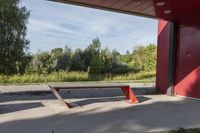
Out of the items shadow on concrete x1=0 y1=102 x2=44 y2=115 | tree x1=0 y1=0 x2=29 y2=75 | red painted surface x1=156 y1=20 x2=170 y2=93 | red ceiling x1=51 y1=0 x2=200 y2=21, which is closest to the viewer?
shadow on concrete x1=0 y1=102 x2=44 y2=115

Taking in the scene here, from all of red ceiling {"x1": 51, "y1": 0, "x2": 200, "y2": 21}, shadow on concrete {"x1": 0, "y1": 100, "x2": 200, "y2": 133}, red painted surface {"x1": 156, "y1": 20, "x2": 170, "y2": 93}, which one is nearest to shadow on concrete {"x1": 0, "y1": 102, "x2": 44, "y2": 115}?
shadow on concrete {"x1": 0, "y1": 100, "x2": 200, "y2": 133}

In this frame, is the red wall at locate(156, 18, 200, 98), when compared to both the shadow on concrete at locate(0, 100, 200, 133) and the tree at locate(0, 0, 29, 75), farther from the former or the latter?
the tree at locate(0, 0, 29, 75)

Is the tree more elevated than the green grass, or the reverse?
the tree

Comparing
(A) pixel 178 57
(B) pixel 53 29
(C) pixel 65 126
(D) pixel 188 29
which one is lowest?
(C) pixel 65 126

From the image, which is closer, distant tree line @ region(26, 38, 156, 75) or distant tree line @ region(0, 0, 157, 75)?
distant tree line @ region(0, 0, 157, 75)

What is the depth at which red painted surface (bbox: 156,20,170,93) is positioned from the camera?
43.8 ft

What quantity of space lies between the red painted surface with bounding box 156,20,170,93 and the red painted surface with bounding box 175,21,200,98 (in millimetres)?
582

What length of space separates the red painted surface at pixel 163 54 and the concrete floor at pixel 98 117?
2790mm

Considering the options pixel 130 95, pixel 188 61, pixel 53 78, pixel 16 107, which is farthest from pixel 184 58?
pixel 53 78

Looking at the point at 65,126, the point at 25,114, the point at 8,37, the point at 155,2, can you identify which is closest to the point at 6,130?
the point at 65,126

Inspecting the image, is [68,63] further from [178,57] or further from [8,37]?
[178,57]

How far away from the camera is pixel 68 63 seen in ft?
81.6

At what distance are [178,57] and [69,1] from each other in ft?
16.0

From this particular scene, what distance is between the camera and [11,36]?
23.2m
